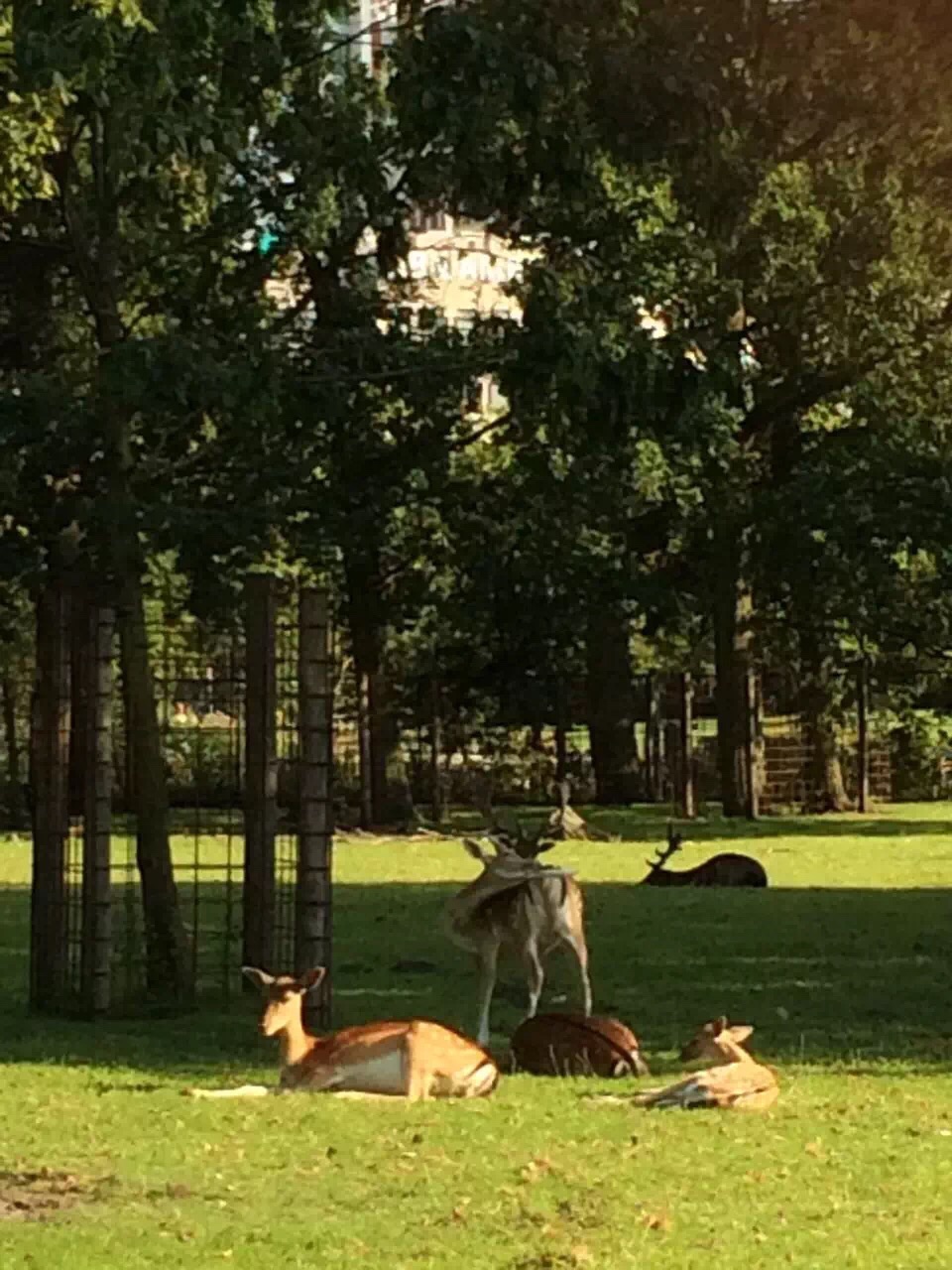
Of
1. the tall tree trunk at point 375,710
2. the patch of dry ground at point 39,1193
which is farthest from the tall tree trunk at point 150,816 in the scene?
the tall tree trunk at point 375,710

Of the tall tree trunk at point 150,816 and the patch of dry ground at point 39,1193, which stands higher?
the tall tree trunk at point 150,816

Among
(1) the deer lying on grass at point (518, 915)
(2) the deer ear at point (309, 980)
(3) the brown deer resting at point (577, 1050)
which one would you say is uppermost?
(1) the deer lying on grass at point (518, 915)

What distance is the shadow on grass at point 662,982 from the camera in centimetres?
1267

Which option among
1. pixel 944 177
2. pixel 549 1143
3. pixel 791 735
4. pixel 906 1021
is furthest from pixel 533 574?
pixel 549 1143

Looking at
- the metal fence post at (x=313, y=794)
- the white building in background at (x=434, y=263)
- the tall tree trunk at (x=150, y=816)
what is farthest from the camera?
the white building in background at (x=434, y=263)

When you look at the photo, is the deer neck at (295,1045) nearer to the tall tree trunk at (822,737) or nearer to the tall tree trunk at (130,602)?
the tall tree trunk at (130,602)

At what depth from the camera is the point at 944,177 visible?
18922mm

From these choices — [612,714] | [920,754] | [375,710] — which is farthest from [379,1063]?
[920,754]

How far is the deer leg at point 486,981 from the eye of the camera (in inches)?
484

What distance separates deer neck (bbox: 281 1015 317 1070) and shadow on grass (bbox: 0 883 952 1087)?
0.69 metres

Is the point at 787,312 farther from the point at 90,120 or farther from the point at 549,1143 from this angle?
the point at 549,1143

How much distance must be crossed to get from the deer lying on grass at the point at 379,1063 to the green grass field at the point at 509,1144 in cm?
15

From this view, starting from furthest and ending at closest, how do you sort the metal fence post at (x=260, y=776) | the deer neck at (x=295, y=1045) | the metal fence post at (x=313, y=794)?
1. the metal fence post at (x=260, y=776)
2. the metal fence post at (x=313, y=794)
3. the deer neck at (x=295, y=1045)

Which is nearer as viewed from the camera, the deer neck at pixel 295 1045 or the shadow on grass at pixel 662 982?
the deer neck at pixel 295 1045
